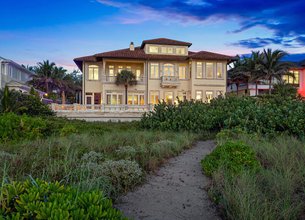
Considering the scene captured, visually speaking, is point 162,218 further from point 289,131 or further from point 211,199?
point 289,131

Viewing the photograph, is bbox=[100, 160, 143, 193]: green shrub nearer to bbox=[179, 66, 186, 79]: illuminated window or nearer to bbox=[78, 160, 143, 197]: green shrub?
bbox=[78, 160, 143, 197]: green shrub

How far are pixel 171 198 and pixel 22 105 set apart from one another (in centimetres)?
1966

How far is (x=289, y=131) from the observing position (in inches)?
434

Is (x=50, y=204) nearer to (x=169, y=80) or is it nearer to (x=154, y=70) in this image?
(x=169, y=80)

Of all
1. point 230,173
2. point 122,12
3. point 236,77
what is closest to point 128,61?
point 122,12

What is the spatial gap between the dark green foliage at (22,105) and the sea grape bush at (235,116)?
10.4 meters

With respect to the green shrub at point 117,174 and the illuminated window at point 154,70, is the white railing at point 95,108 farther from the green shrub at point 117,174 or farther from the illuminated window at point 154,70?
the green shrub at point 117,174

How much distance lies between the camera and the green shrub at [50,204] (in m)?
2.14

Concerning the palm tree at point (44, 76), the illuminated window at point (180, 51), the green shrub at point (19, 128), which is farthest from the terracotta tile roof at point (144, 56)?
the green shrub at point (19, 128)

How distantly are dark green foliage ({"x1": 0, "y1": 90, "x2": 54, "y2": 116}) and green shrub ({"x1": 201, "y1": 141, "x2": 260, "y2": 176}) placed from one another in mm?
16875

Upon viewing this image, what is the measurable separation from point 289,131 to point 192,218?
8721 mm

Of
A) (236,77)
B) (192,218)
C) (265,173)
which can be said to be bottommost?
(192,218)

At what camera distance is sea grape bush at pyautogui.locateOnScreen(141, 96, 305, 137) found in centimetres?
1126

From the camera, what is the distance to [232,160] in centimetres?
600
